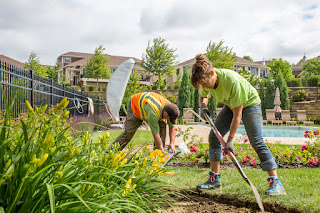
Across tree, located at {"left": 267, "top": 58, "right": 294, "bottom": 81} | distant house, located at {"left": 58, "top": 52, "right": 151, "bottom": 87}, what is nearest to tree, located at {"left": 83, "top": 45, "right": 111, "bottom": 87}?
distant house, located at {"left": 58, "top": 52, "right": 151, "bottom": 87}

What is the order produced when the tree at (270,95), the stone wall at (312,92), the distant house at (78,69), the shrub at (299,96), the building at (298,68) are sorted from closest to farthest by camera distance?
the tree at (270,95) → the shrub at (299,96) → the stone wall at (312,92) → the distant house at (78,69) → the building at (298,68)

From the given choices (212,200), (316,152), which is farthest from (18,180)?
(316,152)

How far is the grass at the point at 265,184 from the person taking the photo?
2.39m

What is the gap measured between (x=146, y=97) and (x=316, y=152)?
283 centimetres

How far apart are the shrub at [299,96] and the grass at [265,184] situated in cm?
2137

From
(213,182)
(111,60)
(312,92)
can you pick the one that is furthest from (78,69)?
(213,182)

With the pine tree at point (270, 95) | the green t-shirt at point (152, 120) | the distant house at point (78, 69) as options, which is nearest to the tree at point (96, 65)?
the distant house at point (78, 69)

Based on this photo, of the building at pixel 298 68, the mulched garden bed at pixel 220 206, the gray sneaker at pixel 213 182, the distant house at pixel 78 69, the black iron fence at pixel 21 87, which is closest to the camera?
the mulched garden bed at pixel 220 206

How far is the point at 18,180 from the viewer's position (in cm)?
106

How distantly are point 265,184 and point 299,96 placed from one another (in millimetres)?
22502

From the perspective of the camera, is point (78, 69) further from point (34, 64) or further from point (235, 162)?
point (235, 162)

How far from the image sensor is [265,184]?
2916 mm

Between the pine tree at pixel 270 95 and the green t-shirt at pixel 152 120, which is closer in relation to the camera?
the green t-shirt at pixel 152 120

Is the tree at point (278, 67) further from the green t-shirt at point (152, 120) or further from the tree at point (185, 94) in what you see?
the green t-shirt at point (152, 120)
